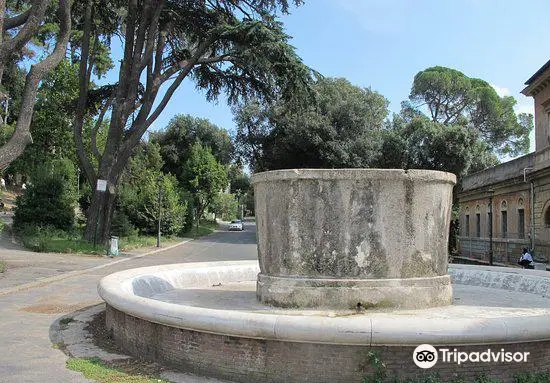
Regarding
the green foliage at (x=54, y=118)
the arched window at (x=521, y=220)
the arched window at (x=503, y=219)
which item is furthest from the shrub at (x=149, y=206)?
the arched window at (x=521, y=220)

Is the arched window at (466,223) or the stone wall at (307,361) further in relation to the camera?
the arched window at (466,223)

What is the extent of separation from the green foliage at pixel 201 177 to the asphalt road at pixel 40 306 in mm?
30947

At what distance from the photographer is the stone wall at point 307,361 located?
4.80m

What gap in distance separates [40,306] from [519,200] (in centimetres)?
2434

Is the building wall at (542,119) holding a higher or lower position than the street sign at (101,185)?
higher

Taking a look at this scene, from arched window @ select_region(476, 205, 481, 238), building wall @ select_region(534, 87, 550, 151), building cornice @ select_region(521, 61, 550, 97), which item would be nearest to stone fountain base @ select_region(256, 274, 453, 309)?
building cornice @ select_region(521, 61, 550, 97)

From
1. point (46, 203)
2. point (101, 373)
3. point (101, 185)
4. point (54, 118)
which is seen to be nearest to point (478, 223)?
point (101, 185)

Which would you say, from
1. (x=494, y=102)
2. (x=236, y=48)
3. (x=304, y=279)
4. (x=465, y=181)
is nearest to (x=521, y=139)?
(x=494, y=102)

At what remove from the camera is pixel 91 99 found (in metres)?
27.4

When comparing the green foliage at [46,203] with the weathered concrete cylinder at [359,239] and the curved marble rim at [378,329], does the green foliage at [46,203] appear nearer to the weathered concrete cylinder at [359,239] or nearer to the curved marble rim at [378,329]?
the weathered concrete cylinder at [359,239]

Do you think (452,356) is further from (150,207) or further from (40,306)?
(150,207)

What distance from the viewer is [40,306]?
9953 mm

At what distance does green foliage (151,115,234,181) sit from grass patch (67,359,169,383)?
182 ft

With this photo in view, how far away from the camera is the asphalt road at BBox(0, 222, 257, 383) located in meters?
5.67
